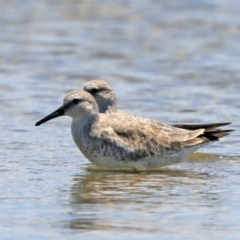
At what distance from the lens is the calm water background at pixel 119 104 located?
8.48 m

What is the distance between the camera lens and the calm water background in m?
8.48

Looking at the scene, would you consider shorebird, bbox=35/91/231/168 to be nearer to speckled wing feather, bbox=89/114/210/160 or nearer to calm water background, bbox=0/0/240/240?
speckled wing feather, bbox=89/114/210/160

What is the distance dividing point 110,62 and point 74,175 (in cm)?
670

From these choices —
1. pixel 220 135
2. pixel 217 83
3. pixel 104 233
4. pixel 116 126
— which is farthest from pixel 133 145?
pixel 217 83

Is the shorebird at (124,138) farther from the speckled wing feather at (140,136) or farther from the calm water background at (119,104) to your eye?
the calm water background at (119,104)

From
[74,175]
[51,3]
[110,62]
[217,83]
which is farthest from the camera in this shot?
[51,3]

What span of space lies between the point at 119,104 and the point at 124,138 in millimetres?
3353

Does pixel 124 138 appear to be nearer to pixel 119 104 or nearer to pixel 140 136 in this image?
pixel 140 136

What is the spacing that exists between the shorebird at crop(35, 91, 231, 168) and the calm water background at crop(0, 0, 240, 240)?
0.20 metres

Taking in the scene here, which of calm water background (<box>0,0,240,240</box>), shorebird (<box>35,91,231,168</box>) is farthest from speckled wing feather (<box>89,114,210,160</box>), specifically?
calm water background (<box>0,0,240,240</box>)

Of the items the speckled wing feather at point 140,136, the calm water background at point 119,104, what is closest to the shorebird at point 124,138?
the speckled wing feather at point 140,136

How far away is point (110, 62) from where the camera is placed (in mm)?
17016

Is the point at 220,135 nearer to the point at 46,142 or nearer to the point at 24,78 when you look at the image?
the point at 46,142

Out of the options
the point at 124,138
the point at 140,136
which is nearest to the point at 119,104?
the point at 140,136
